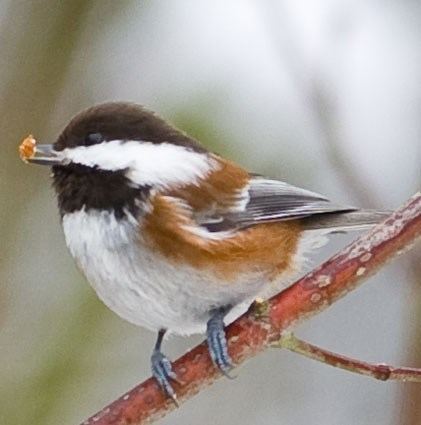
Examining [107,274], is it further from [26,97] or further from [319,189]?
[319,189]

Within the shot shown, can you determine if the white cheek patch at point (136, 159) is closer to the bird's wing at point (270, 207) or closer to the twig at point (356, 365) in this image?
the bird's wing at point (270, 207)

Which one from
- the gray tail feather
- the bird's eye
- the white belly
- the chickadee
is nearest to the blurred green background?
the gray tail feather

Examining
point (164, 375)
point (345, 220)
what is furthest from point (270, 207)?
point (164, 375)

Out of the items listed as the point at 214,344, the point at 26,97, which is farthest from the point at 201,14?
the point at 214,344

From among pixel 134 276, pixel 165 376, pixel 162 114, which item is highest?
pixel 162 114

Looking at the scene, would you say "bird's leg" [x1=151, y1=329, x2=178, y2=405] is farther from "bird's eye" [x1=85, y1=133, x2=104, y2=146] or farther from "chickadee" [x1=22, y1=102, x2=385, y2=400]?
"bird's eye" [x1=85, y1=133, x2=104, y2=146]

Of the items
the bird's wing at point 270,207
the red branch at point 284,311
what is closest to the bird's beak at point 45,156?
the bird's wing at point 270,207

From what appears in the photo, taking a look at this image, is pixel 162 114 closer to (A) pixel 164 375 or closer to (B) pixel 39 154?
(B) pixel 39 154
